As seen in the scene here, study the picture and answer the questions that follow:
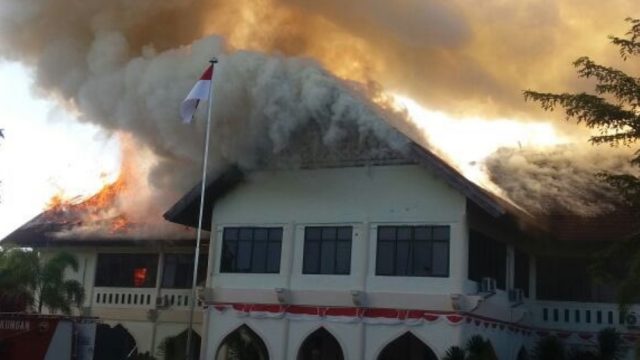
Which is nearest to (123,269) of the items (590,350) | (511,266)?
(511,266)

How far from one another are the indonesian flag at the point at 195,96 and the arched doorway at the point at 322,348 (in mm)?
7405

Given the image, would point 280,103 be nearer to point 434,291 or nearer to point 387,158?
point 387,158

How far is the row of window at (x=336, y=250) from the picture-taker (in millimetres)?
22109

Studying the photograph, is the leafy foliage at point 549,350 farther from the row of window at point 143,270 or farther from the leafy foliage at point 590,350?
the row of window at point 143,270

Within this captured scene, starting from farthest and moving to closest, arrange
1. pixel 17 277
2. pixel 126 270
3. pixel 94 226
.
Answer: pixel 94 226 → pixel 126 270 → pixel 17 277

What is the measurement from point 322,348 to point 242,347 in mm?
3046

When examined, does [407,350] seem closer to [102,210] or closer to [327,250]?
[327,250]

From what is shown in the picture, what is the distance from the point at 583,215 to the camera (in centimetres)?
2445

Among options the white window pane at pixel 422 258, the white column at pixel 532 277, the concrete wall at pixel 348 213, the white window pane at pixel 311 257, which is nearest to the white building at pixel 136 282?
the concrete wall at pixel 348 213

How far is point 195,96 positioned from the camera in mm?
22688

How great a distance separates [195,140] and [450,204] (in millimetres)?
8021

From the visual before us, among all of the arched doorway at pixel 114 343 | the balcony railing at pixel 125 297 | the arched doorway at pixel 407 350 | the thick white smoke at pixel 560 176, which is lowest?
the arched doorway at pixel 114 343

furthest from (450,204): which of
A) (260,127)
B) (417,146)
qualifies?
(260,127)

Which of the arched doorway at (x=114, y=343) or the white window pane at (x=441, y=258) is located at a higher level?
the white window pane at (x=441, y=258)
